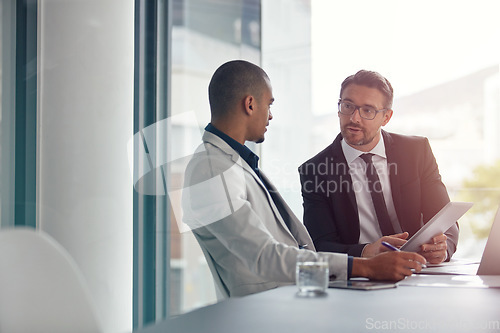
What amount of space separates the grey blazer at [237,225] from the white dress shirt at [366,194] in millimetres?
645

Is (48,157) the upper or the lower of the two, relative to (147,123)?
lower

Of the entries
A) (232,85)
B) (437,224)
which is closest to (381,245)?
(437,224)

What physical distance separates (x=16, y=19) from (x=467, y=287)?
7.47 feet

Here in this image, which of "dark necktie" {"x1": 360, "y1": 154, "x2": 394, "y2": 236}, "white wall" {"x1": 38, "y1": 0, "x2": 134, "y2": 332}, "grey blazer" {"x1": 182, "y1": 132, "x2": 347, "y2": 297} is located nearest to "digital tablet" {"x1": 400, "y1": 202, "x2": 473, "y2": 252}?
"grey blazer" {"x1": 182, "y1": 132, "x2": 347, "y2": 297}

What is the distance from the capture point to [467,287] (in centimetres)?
129

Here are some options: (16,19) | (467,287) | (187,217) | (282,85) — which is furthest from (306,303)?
(282,85)

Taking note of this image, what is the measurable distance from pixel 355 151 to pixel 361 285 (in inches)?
50.1

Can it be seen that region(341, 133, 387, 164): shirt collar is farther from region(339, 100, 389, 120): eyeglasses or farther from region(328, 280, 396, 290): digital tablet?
region(328, 280, 396, 290): digital tablet

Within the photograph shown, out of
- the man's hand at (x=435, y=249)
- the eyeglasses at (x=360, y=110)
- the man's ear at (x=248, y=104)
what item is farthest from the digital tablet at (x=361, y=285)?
the eyeglasses at (x=360, y=110)

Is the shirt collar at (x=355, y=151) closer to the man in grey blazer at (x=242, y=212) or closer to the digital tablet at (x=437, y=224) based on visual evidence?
the man in grey blazer at (x=242, y=212)

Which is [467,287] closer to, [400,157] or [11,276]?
[11,276]

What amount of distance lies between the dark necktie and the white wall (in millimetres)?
1380

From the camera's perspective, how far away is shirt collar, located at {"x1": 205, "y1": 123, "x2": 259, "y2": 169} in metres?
1.84

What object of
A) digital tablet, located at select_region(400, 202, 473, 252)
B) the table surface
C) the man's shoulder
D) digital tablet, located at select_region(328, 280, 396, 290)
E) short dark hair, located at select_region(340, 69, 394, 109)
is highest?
short dark hair, located at select_region(340, 69, 394, 109)
